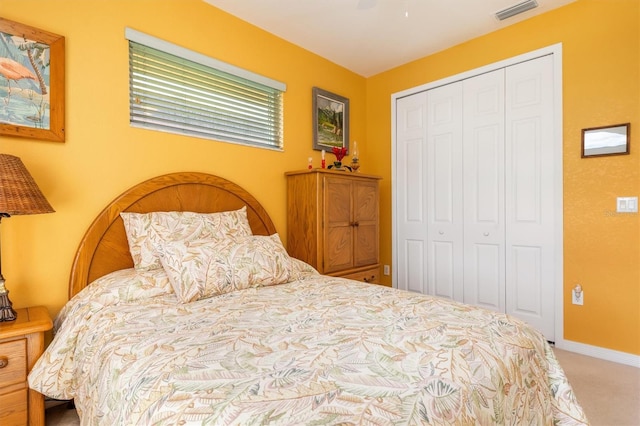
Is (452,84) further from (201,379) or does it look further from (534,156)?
(201,379)

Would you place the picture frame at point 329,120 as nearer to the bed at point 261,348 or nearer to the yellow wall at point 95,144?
the yellow wall at point 95,144

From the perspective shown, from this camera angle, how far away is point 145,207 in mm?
2152

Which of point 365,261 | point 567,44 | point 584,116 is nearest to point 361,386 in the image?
point 365,261

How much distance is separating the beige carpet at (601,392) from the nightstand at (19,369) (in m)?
0.29

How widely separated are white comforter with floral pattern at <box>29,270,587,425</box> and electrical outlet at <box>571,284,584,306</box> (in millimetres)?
1618

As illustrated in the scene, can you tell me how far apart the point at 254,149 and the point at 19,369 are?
6.42 ft

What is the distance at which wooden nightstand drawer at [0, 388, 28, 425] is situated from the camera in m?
1.43

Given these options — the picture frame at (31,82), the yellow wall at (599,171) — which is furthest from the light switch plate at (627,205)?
the picture frame at (31,82)

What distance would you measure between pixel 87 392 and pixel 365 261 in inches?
91.0

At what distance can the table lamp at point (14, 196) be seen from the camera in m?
1.43

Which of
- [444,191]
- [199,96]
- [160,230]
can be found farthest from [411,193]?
[160,230]

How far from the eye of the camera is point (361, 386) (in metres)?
0.84

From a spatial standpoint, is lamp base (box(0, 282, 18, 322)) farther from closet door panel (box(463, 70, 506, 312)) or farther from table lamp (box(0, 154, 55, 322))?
closet door panel (box(463, 70, 506, 312))

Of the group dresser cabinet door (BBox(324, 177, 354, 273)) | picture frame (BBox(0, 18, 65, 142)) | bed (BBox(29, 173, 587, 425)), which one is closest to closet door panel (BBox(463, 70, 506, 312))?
dresser cabinet door (BBox(324, 177, 354, 273))
